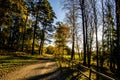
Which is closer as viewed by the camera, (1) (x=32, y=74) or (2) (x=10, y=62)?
(1) (x=32, y=74)

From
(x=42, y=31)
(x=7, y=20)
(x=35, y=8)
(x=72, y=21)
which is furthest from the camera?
(x=42, y=31)

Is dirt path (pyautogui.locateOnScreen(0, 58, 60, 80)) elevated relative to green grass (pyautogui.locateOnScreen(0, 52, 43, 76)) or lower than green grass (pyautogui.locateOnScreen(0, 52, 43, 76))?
lower

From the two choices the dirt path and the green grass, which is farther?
the green grass

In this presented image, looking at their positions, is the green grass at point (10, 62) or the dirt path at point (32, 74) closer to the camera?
the dirt path at point (32, 74)

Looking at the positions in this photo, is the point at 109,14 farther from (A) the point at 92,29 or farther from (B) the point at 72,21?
(B) the point at 72,21

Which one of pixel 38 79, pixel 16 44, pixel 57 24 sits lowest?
pixel 38 79

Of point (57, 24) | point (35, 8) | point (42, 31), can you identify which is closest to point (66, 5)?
point (35, 8)

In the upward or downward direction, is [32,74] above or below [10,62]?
below

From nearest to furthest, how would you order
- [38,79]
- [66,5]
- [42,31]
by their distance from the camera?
[38,79]
[66,5]
[42,31]

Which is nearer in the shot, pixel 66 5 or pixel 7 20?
pixel 66 5

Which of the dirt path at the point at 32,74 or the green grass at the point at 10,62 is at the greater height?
the green grass at the point at 10,62

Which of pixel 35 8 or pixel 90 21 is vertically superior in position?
pixel 35 8

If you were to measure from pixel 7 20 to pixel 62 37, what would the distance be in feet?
114

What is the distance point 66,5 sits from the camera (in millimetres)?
28750
